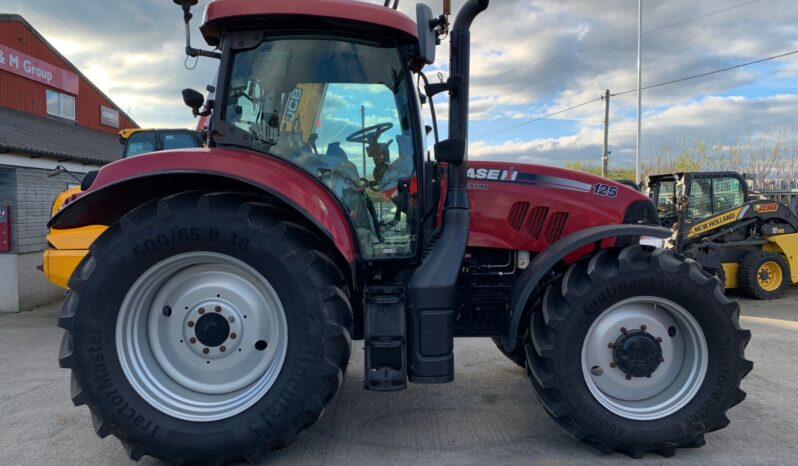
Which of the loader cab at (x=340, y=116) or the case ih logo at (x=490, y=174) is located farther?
the case ih logo at (x=490, y=174)

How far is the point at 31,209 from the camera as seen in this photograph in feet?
26.9

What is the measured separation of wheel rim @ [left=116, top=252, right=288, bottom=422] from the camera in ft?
8.85

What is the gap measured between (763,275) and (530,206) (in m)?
6.93

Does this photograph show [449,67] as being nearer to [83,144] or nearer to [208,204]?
[208,204]

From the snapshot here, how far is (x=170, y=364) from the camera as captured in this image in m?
2.77

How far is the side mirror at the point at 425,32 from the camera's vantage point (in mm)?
2793

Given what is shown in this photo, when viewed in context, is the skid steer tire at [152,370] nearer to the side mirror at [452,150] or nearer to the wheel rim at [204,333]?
the wheel rim at [204,333]

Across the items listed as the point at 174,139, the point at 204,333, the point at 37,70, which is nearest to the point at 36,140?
the point at 174,139

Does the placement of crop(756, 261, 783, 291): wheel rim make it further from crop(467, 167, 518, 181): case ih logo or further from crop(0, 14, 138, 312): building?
crop(0, 14, 138, 312): building

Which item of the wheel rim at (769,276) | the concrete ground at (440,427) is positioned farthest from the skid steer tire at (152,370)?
the wheel rim at (769,276)

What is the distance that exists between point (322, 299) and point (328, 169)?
0.81 meters

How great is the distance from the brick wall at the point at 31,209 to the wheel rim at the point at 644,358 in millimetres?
8317

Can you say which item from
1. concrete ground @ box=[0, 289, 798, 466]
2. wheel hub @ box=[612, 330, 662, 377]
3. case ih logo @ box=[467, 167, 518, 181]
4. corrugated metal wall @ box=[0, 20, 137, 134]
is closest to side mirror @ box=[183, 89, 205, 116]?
case ih logo @ box=[467, 167, 518, 181]

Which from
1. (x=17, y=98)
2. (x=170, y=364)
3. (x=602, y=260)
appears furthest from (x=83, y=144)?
(x=602, y=260)
